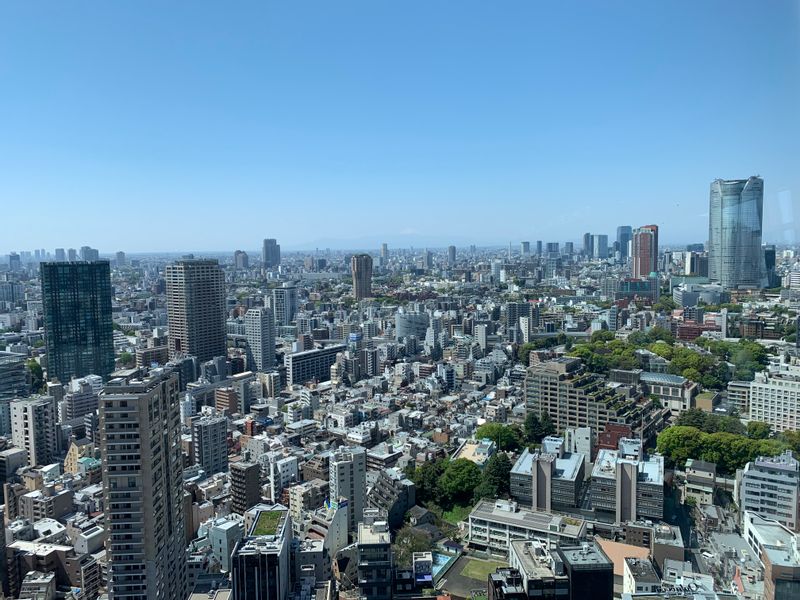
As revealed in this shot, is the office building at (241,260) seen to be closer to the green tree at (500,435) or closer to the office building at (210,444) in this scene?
the office building at (210,444)

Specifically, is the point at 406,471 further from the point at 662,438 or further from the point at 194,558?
the point at 662,438

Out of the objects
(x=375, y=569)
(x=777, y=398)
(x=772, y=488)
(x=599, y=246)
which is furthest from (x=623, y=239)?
(x=375, y=569)

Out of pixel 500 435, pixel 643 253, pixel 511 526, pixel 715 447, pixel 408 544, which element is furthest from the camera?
pixel 643 253

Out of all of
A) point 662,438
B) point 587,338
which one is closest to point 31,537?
point 662,438

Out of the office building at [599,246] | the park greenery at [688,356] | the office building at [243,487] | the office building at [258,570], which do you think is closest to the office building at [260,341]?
the park greenery at [688,356]

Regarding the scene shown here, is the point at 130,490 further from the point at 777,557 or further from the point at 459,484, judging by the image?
the point at 777,557

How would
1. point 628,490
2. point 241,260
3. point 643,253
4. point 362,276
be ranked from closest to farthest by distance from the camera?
point 628,490 → point 643,253 → point 362,276 → point 241,260
